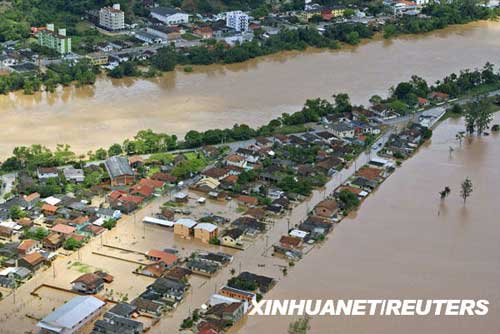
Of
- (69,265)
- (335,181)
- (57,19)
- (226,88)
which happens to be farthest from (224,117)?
(57,19)

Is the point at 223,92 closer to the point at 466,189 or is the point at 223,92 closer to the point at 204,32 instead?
the point at 204,32

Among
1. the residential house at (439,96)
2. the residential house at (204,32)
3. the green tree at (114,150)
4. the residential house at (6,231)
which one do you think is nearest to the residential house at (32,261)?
the residential house at (6,231)

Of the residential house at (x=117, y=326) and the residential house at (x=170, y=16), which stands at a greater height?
the residential house at (x=170, y=16)

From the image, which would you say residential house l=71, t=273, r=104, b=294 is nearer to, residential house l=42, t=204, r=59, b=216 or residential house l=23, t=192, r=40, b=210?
residential house l=42, t=204, r=59, b=216

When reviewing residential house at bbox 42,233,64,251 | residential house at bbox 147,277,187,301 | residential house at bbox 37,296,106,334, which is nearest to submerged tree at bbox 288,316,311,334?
residential house at bbox 147,277,187,301

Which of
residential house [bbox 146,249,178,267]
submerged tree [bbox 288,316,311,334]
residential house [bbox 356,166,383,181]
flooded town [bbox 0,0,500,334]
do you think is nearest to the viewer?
submerged tree [bbox 288,316,311,334]

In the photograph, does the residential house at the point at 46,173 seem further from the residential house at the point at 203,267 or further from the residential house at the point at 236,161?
the residential house at the point at 203,267
